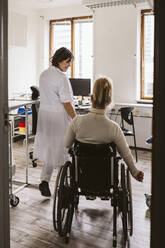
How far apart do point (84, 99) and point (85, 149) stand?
11.2ft

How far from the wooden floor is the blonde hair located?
1.00 m

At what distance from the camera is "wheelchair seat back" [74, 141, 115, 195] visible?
6.76 ft

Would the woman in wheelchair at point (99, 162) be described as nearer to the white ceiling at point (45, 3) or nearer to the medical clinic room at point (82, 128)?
the medical clinic room at point (82, 128)

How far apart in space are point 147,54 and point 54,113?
2.97 meters

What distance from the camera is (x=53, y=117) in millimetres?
2979

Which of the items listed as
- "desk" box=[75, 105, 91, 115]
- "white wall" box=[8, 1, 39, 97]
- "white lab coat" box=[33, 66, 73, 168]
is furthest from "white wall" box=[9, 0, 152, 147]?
"white lab coat" box=[33, 66, 73, 168]

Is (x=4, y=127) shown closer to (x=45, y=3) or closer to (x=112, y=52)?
(x=112, y=52)

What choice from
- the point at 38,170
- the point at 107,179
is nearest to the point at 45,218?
the point at 107,179

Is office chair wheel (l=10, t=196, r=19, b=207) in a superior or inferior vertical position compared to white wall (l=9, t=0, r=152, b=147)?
inferior

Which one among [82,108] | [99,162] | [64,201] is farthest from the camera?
[82,108]

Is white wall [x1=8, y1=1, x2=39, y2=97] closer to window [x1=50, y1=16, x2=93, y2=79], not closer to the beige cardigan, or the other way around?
window [x1=50, y1=16, x2=93, y2=79]

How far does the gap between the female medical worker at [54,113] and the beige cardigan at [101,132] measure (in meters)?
0.78

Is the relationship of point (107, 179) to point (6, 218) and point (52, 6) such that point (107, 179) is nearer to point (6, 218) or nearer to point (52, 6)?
point (6, 218)

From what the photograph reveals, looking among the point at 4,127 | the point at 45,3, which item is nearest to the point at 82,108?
the point at 45,3
